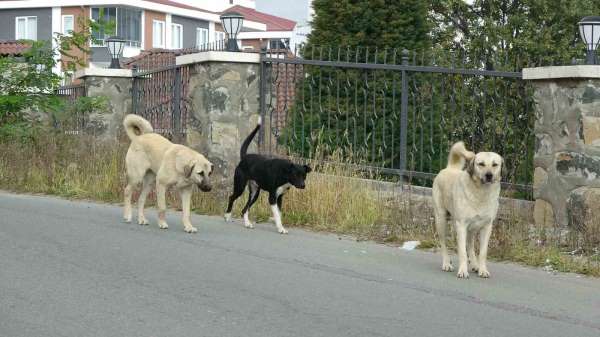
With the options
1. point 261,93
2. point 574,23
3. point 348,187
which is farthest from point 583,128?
point 574,23

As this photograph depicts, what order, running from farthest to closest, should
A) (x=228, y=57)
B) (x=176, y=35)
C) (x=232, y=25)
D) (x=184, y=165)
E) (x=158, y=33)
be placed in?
(x=176, y=35) < (x=158, y=33) < (x=232, y=25) < (x=228, y=57) < (x=184, y=165)

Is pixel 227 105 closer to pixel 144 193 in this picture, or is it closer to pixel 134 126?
pixel 134 126

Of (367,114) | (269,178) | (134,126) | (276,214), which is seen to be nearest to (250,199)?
(269,178)

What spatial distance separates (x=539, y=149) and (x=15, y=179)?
30.3 feet

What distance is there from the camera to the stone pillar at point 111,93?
19653 mm

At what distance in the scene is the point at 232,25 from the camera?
14.6 metres

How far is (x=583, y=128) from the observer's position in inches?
408

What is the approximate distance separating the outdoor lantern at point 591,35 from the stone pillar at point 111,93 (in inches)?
439

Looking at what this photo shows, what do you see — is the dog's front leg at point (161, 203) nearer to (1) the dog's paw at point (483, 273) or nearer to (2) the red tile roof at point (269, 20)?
(1) the dog's paw at point (483, 273)

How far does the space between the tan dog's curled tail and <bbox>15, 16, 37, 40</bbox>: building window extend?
1852 inches

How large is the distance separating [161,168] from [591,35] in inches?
199

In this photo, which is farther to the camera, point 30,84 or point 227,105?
point 30,84

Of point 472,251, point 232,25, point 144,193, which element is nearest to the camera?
point 472,251

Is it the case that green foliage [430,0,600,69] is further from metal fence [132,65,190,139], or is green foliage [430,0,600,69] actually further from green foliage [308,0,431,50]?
metal fence [132,65,190,139]
